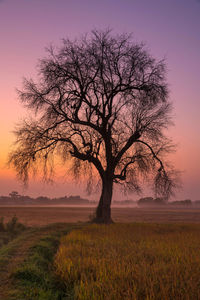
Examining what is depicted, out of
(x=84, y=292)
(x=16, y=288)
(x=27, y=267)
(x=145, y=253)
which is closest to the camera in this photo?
(x=84, y=292)

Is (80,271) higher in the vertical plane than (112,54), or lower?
lower

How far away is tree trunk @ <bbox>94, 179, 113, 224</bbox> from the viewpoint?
19.4 m

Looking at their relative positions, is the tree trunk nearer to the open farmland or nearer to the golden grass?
the open farmland

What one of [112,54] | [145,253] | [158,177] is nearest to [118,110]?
[112,54]

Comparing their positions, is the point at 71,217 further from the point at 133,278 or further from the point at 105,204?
the point at 133,278

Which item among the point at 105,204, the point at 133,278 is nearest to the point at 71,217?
the point at 105,204

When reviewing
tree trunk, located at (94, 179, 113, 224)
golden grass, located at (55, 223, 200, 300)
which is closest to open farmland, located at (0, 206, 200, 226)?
tree trunk, located at (94, 179, 113, 224)

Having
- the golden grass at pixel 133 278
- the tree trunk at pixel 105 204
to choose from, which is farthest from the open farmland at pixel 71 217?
the golden grass at pixel 133 278

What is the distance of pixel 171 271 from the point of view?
18.2ft

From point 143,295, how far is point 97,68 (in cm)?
1697

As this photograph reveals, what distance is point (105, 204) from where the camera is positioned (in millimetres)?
19453

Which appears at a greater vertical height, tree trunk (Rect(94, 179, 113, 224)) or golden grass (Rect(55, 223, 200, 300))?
tree trunk (Rect(94, 179, 113, 224))

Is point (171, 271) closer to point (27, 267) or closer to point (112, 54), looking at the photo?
point (27, 267)

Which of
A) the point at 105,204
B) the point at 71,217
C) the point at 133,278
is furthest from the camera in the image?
the point at 71,217
